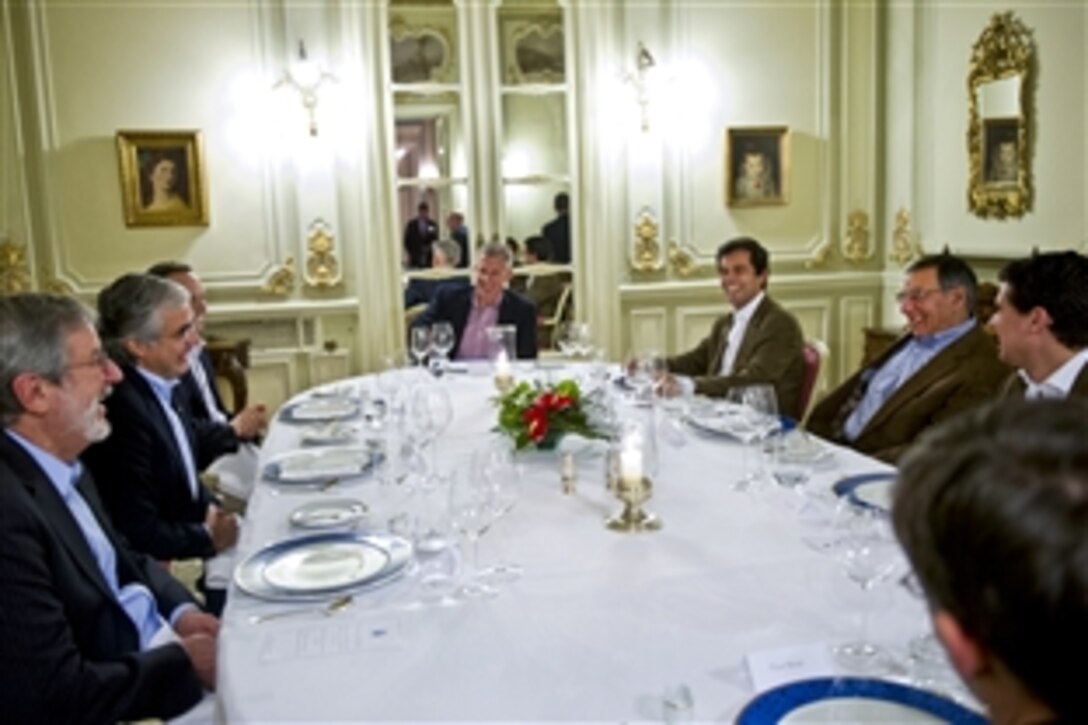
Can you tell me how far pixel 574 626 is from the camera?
4.93 feet

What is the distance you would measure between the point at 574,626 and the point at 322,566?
0.55 metres

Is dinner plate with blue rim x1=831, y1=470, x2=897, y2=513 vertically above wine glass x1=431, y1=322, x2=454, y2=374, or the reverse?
wine glass x1=431, y1=322, x2=454, y2=374

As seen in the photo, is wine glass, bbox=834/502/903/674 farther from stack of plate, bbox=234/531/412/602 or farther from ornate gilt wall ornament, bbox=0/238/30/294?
ornate gilt wall ornament, bbox=0/238/30/294

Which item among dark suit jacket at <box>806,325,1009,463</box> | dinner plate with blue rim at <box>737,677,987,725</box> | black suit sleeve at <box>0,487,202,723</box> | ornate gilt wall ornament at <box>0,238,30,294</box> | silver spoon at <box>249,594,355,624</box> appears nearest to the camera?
dinner plate with blue rim at <box>737,677,987,725</box>

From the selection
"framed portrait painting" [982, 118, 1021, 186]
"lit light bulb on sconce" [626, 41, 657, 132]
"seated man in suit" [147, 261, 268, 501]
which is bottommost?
"seated man in suit" [147, 261, 268, 501]

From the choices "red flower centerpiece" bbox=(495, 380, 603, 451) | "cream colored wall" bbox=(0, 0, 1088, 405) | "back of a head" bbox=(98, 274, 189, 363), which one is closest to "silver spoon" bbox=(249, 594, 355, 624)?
"red flower centerpiece" bbox=(495, 380, 603, 451)

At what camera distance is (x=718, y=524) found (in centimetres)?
197

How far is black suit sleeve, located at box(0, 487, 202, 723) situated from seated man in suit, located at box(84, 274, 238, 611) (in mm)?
807

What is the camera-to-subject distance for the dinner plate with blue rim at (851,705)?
46.9 inches

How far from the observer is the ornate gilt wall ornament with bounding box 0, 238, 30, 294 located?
5156 millimetres

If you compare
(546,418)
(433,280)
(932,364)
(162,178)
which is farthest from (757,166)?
(546,418)

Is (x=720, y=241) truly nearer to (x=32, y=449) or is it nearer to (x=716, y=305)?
(x=716, y=305)

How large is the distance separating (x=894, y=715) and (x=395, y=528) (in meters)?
1.07

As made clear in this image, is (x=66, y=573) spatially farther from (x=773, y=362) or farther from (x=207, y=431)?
(x=773, y=362)
